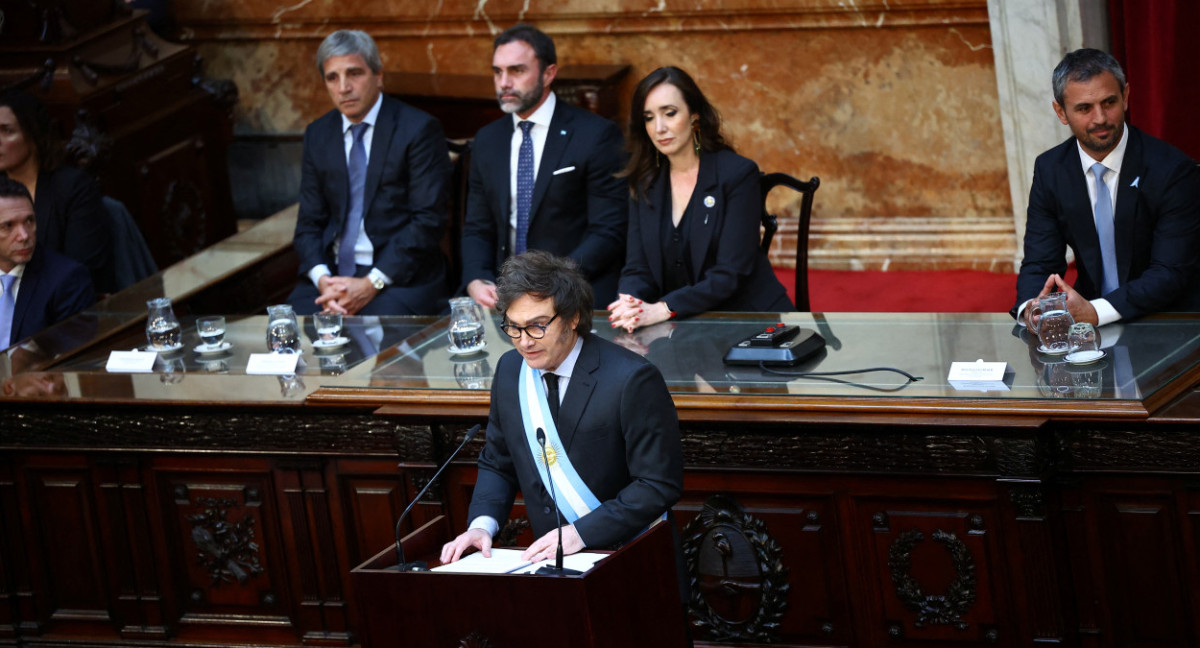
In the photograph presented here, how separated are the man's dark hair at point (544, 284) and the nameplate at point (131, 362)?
1.67 metres

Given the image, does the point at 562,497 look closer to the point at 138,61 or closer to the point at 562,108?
the point at 562,108

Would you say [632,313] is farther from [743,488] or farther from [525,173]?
[525,173]

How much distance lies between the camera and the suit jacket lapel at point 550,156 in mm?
4648

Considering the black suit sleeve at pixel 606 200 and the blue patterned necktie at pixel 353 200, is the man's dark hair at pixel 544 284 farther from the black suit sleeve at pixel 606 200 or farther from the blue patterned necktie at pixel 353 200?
the blue patterned necktie at pixel 353 200

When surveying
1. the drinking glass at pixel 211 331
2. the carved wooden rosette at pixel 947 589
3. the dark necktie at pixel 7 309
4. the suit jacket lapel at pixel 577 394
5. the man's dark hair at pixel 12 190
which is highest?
the man's dark hair at pixel 12 190

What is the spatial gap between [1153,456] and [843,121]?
131 inches

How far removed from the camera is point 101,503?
3.79 meters

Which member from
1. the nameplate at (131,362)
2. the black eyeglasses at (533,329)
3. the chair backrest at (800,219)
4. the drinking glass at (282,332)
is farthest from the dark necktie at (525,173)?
the black eyeglasses at (533,329)

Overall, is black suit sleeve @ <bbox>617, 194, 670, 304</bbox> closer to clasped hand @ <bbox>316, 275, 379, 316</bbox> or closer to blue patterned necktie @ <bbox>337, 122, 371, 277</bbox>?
clasped hand @ <bbox>316, 275, 379, 316</bbox>

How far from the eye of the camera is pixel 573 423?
8.70 feet

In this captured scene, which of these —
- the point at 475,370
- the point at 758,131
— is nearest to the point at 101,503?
the point at 475,370

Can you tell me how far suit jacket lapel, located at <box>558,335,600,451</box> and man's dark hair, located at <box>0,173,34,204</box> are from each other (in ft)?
7.96

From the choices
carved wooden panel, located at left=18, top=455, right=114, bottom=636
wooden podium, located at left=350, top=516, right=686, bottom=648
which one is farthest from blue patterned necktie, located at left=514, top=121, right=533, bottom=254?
wooden podium, located at left=350, top=516, right=686, bottom=648

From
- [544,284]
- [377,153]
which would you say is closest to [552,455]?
[544,284]
